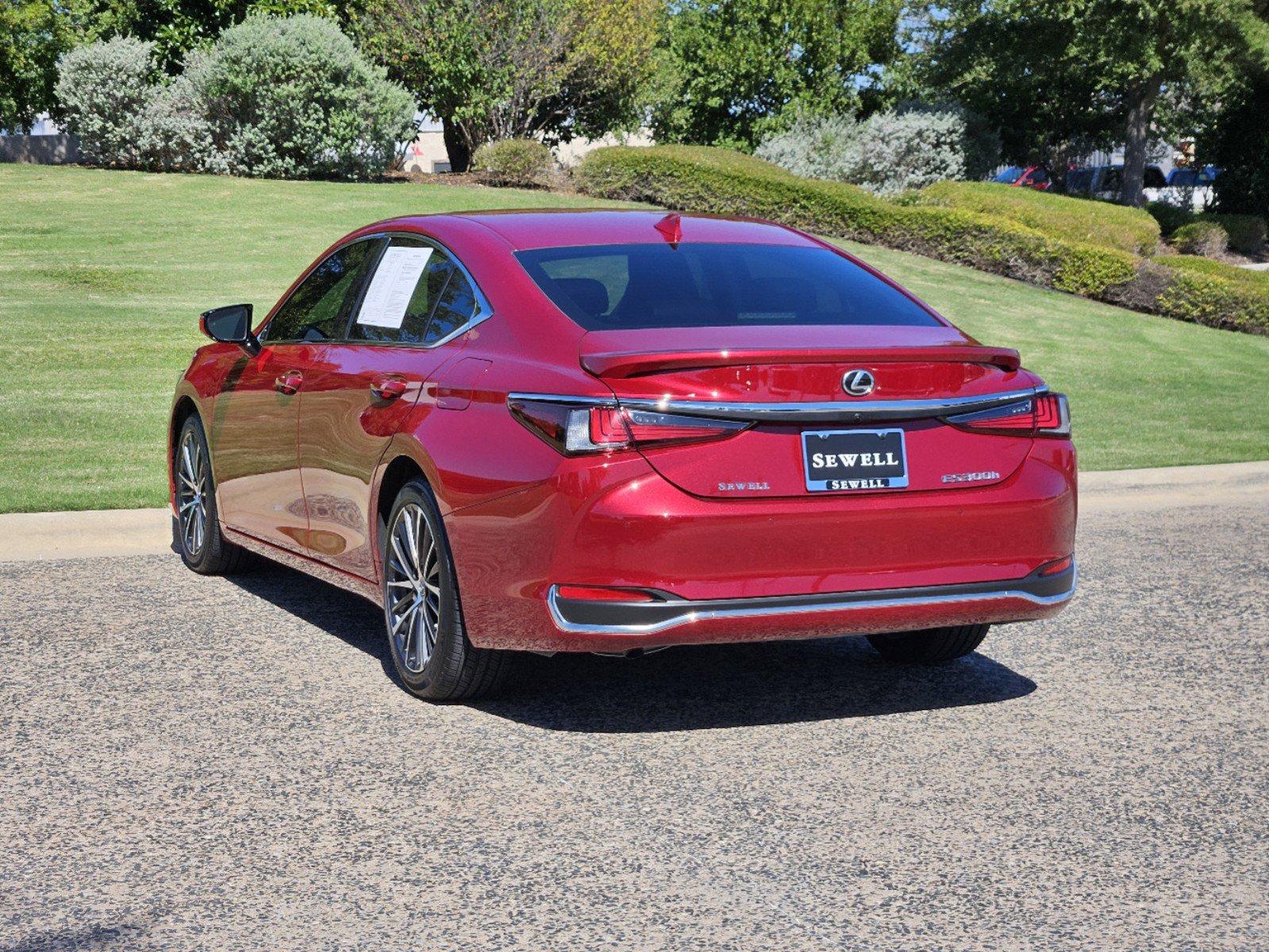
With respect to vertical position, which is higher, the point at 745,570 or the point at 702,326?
the point at 702,326

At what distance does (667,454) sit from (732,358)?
335mm

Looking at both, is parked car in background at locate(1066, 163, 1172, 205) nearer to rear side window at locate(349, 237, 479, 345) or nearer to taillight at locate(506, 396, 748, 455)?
rear side window at locate(349, 237, 479, 345)

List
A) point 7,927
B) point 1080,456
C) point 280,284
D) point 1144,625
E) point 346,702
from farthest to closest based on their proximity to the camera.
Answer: point 280,284 < point 1080,456 < point 1144,625 < point 346,702 < point 7,927

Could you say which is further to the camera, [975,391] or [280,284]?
[280,284]

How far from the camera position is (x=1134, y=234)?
28562mm

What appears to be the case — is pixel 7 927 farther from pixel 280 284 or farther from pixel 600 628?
pixel 280 284

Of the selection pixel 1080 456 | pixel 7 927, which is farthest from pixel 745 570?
pixel 1080 456

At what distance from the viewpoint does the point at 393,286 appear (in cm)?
605

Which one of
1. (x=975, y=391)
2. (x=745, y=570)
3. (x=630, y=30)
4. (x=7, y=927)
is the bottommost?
(x=7, y=927)

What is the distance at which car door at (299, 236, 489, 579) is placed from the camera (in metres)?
5.53

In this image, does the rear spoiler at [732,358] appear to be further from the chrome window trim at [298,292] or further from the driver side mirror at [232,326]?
the driver side mirror at [232,326]

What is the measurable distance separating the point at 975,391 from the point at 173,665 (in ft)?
10.1

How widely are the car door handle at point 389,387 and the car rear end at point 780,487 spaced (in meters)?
0.68

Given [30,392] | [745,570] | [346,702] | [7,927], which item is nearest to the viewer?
[7,927]
